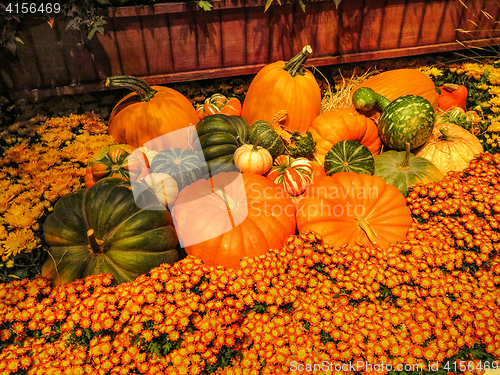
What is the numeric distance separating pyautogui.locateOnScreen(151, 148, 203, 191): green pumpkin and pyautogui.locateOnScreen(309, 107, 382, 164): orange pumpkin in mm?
1489

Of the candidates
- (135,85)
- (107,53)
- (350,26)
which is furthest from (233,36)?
(350,26)

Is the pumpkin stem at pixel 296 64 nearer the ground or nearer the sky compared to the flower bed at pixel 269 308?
nearer the sky

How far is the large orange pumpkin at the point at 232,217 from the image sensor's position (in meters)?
2.57

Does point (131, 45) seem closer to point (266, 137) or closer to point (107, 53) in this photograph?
point (107, 53)

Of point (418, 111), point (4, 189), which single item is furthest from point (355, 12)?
point (4, 189)

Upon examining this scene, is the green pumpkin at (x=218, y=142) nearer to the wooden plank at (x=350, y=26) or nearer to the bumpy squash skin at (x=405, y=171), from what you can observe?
the bumpy squash skin at (x=405, y=171)

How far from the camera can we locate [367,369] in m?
1.88

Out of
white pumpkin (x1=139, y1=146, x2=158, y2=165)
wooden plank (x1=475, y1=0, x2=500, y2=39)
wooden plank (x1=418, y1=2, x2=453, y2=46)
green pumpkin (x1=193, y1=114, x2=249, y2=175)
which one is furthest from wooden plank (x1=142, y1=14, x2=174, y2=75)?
wooden plank (x1=475, y1=0, x2=500, y2=39)

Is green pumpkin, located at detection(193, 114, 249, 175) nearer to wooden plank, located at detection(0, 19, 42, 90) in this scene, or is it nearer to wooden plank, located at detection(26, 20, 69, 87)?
wooden plank, located at detection(26, 20, 69, 87)

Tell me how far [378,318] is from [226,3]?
3480 mm

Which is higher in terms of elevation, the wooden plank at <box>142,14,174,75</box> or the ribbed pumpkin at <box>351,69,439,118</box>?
the wooden plank at <box>142,14,174,75</box>

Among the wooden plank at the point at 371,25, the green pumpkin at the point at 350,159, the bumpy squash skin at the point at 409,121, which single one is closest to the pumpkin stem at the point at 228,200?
the green pumpkin at the point at 350,159

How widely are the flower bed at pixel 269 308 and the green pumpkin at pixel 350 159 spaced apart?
85 centimetres

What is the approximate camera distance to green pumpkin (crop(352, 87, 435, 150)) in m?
3.44
